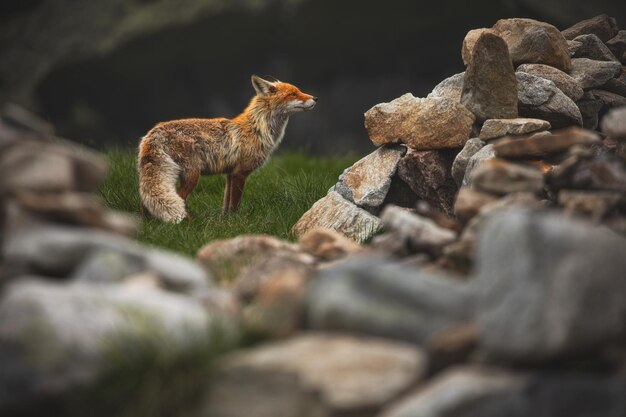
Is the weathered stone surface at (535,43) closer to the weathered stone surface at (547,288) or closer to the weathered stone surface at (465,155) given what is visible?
the weathered stone surface at (465,155)

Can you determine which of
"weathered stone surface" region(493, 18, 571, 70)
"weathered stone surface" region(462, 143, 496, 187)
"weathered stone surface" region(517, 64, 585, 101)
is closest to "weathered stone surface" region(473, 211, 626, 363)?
"weathered stone surface" region(462, 143, 496, 187)

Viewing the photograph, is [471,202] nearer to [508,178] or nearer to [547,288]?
[508,178]

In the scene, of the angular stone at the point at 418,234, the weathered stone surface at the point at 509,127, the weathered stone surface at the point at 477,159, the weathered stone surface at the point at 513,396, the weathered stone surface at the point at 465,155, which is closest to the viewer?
the weathered stone surface at the point at 513,396

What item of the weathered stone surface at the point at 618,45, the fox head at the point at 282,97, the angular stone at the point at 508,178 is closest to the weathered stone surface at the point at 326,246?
the angular stone at the point at 508,178

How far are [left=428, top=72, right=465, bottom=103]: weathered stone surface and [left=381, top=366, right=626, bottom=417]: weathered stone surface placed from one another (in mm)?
4127

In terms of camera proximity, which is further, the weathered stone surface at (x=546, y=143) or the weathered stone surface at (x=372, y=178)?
the weathered stone surface at (x=372, y=178)

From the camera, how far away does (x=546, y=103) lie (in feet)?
21.0

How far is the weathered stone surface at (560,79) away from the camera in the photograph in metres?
6.70

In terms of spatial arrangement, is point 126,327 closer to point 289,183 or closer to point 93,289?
point 93,289

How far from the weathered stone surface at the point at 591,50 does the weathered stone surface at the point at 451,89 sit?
115 cm

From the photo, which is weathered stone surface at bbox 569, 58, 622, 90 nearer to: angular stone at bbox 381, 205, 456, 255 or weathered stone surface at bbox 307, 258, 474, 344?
angular stone at bbox 381, 205, 456, 255

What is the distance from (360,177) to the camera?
6930 millimetres

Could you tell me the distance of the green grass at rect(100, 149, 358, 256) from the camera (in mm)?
6375

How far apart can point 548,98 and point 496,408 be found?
13.1 ft
